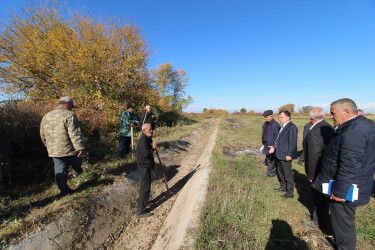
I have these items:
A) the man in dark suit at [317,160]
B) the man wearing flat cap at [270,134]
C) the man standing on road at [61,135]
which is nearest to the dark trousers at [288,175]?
the man in dark suit at [317,160]

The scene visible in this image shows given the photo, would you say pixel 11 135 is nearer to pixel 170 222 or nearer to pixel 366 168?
pixel 170 222

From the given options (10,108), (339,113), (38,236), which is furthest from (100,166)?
(339,113)

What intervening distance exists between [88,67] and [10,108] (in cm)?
588

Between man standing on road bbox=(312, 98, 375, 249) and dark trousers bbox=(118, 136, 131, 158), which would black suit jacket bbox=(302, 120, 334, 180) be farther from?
dark trousers bbox=(118, 136, 131, 158)

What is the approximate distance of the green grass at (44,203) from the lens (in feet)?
8.94

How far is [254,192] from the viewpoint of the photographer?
415 cm

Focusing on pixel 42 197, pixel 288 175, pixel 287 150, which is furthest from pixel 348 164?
pixel 42 197

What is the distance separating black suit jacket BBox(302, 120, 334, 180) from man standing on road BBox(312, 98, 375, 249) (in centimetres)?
81

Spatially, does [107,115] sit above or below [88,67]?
below

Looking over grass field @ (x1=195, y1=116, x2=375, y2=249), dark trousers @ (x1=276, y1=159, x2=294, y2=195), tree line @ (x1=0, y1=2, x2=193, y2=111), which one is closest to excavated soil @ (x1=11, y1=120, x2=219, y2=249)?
grass field @ (x1=195, y1=116, x2=375, y2=249)

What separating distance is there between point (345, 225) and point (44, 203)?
5.47 meters

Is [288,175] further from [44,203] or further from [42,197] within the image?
[42,197]

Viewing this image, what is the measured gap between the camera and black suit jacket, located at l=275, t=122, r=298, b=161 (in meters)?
4.12

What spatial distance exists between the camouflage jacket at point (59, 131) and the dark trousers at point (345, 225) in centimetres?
476
